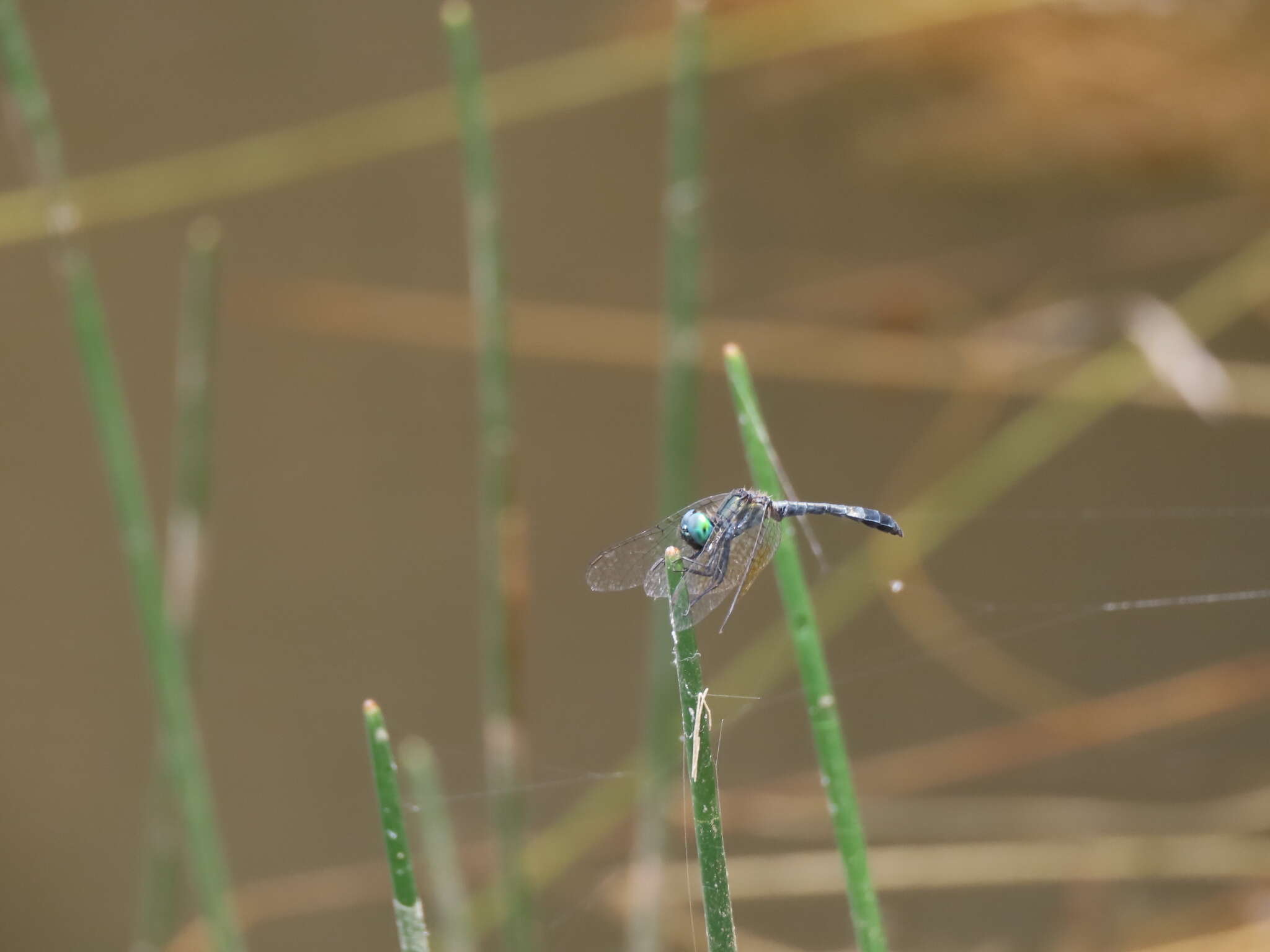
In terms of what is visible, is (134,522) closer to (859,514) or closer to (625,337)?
(859,514)

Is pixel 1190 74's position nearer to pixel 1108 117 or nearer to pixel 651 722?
pixel 1108 117

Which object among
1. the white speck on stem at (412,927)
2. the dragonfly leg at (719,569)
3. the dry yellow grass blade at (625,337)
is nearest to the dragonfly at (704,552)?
the dragonfly leg at (719,569)

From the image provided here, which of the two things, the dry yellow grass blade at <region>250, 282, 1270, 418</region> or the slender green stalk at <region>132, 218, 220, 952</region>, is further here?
the dry yellow grass blade at <region>250, 282, 1270, 418</region>

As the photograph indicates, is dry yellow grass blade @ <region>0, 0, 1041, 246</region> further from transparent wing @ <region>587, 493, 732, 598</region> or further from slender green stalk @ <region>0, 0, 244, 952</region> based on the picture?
transparent wing @ <region>587, 493, 732, 598</region>

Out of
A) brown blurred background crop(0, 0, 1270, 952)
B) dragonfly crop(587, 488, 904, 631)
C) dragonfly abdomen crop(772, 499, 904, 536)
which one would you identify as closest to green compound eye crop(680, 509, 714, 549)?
dragonfly crop(587, 488, 904, 631)

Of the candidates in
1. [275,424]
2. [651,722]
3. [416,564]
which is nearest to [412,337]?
[275,424]

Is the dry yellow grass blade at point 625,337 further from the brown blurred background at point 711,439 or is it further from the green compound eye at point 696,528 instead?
the green compound eye at point 696,528

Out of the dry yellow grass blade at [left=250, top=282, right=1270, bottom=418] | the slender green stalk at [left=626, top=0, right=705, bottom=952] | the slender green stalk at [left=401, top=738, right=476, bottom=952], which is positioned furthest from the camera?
the dry yellow grass blade at [left=250, top=282, right=1270, bottom=418]

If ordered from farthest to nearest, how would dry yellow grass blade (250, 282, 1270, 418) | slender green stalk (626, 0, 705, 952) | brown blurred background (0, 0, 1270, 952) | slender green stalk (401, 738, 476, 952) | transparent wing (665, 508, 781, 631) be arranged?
dry yellow grass blade (250, 282, 1270, 418)
brown blurred background (0, 0, 1270, 952)
slender green stalk (626, 0, 705, 952)
transparent wing (665, 508, 781, 631)
slender green stalk (401, 738, 476, 952)
